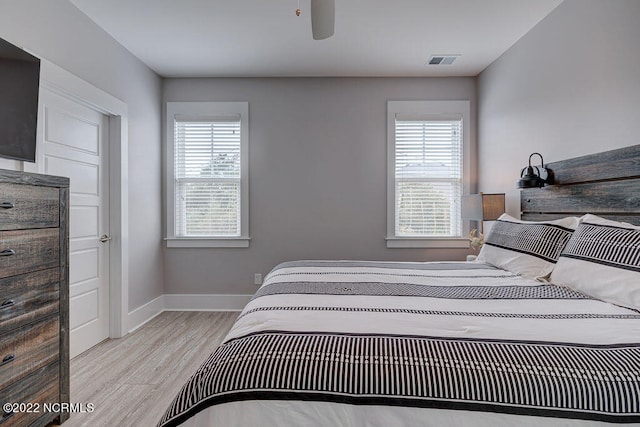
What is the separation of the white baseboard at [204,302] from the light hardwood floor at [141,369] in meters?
0.33

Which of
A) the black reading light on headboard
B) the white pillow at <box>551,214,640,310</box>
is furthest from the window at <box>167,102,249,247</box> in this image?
the white pillow at <box>551,214,640,310</box>

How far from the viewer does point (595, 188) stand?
2.24m

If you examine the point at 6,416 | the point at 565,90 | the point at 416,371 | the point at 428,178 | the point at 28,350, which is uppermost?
the point at 565,90

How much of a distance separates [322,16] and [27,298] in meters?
2.03

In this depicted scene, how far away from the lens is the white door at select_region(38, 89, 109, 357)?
2529 millimetres

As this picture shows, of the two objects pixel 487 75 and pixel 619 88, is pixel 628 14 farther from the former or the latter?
pixel 487 75

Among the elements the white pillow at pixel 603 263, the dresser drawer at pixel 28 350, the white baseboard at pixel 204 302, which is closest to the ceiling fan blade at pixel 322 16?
the white pillow at pixel 603 263

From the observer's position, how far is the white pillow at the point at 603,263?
1489 mm

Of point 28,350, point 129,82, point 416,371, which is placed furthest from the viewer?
point 129,82

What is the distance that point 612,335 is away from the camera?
112 centimetres

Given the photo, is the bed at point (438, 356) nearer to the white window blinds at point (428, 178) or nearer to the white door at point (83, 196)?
the white door at point (83, 196)

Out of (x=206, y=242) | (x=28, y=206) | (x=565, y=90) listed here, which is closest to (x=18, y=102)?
(x=28, y=206)

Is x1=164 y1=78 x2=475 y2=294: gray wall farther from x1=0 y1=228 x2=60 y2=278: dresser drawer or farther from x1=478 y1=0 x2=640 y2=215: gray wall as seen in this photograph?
x1=0 y1=228 x2=60 y2=278: dresser drawer

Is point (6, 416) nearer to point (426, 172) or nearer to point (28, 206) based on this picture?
point (28, 206)
